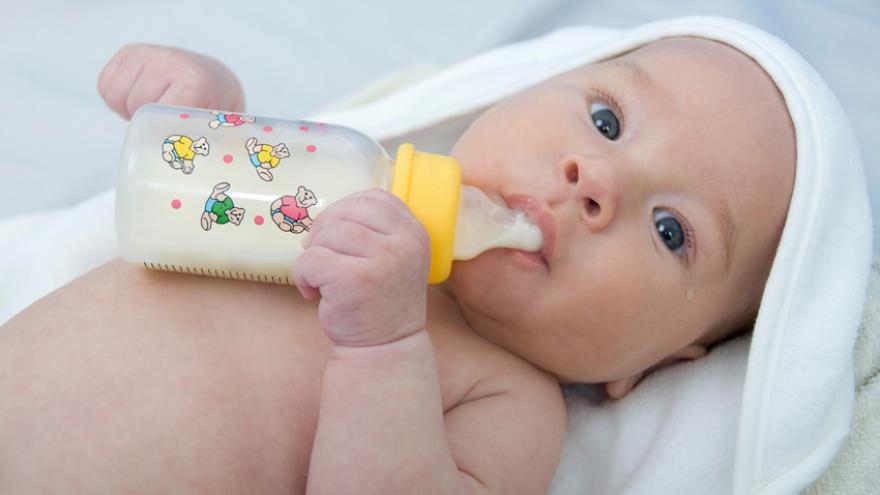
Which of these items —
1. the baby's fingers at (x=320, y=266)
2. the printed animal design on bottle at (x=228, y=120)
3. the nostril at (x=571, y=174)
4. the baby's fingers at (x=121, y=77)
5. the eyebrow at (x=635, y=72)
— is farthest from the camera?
the baby's fingers at (x=121, y=77)

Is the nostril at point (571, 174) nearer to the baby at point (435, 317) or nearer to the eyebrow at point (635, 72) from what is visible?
the baby at point (435, 317)

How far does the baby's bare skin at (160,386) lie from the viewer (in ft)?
3.18

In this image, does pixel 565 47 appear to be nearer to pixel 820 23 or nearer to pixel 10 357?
pixel 820 23

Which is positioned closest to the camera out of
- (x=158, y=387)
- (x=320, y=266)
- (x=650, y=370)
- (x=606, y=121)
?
(x=320, y=266)

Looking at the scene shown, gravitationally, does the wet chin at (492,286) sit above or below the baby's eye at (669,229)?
below

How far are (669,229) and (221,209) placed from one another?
62 centimetres

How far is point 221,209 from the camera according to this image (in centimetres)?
97

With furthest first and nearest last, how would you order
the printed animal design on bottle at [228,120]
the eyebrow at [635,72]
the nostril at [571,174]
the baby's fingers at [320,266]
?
the eyebrow at [635,72] < the nostril at [571,174] < the printed animal design on bottle at [228,120] < the baby's fingers at [320,266]

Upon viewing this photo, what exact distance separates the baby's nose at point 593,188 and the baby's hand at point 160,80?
59 centimetres

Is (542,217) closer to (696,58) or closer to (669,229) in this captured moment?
(669,229)

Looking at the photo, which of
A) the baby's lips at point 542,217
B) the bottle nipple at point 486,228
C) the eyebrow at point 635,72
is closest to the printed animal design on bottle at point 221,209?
the bottle nipple at point 486,228

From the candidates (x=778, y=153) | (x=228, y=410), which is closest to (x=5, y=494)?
(x=228, y=410)

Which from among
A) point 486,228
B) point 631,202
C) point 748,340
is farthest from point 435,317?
point 748,340

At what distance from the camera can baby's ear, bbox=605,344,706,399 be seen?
140 cm
